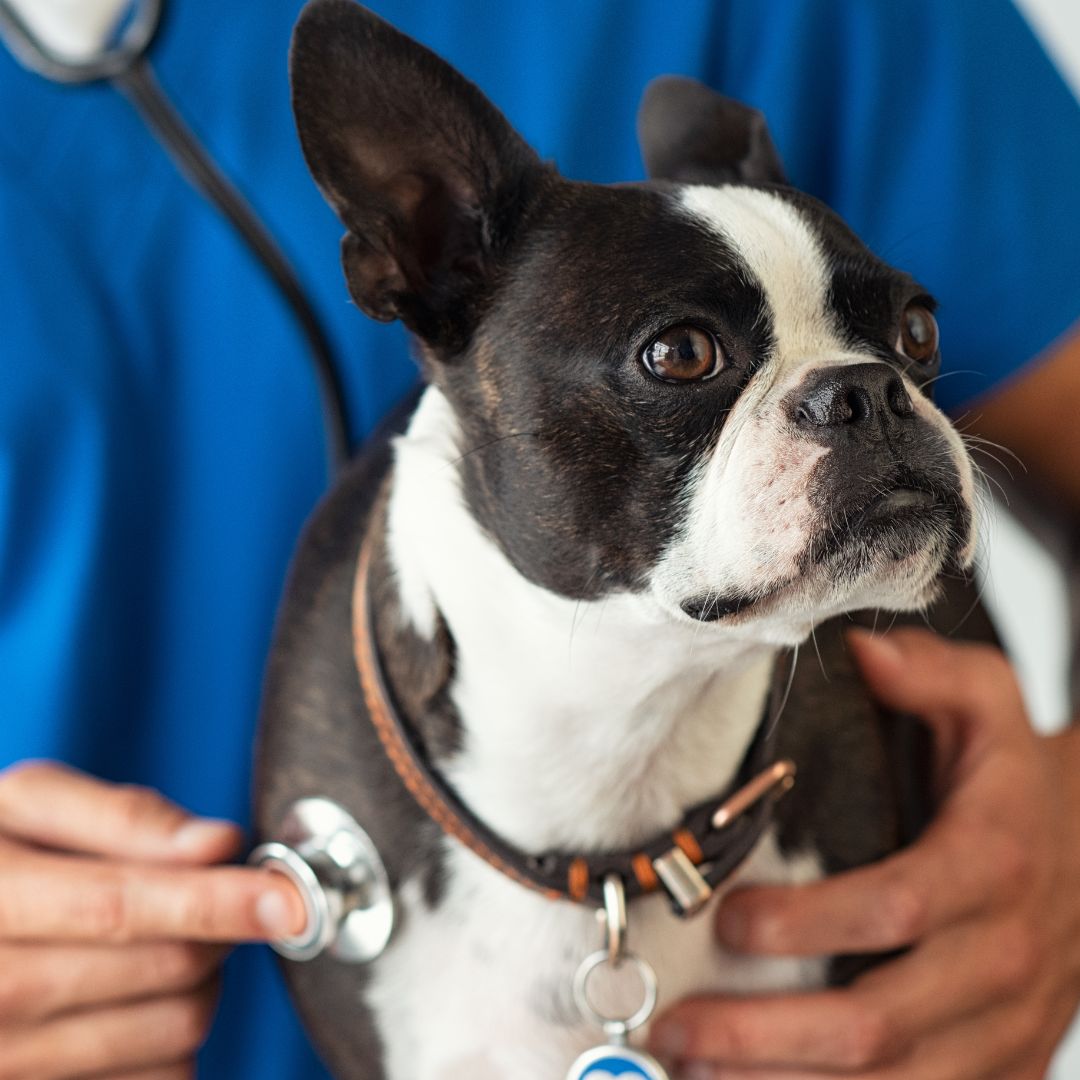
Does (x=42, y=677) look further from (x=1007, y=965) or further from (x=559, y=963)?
(x=1007, y=965)

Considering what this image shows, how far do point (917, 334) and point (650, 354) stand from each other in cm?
19

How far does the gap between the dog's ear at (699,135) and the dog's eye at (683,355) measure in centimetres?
22

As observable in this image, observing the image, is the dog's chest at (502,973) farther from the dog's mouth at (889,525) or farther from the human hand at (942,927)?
the dog's mouth at (889,525)

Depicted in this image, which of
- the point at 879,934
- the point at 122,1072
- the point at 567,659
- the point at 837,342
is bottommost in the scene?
the point at 879,934

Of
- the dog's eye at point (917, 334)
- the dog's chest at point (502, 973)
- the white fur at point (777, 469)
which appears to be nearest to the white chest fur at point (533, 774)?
the dog's chest at point (502, 973)

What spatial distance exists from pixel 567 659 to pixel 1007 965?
1.62 feet

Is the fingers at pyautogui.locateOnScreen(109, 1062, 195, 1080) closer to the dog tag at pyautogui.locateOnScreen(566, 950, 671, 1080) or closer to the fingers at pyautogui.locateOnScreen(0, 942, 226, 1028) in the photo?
the fingers at pyautogui.locateOnScreen(0, 942, 226, 1028)

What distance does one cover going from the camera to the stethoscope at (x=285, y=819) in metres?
1.00

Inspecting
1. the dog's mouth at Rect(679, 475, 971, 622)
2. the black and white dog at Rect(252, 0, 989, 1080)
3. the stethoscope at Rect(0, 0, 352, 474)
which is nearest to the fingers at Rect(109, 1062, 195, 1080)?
the black and white dog at Rect(252, 0, 989, 1080)

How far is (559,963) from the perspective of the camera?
997mm

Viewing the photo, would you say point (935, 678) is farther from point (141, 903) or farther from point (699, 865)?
point (141, 903)

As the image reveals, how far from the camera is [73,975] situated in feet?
3.26

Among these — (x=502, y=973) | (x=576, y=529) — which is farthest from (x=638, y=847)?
(x=576, y=529)

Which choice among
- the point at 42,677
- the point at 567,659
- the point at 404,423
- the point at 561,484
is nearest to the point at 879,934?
the point at 567,659
